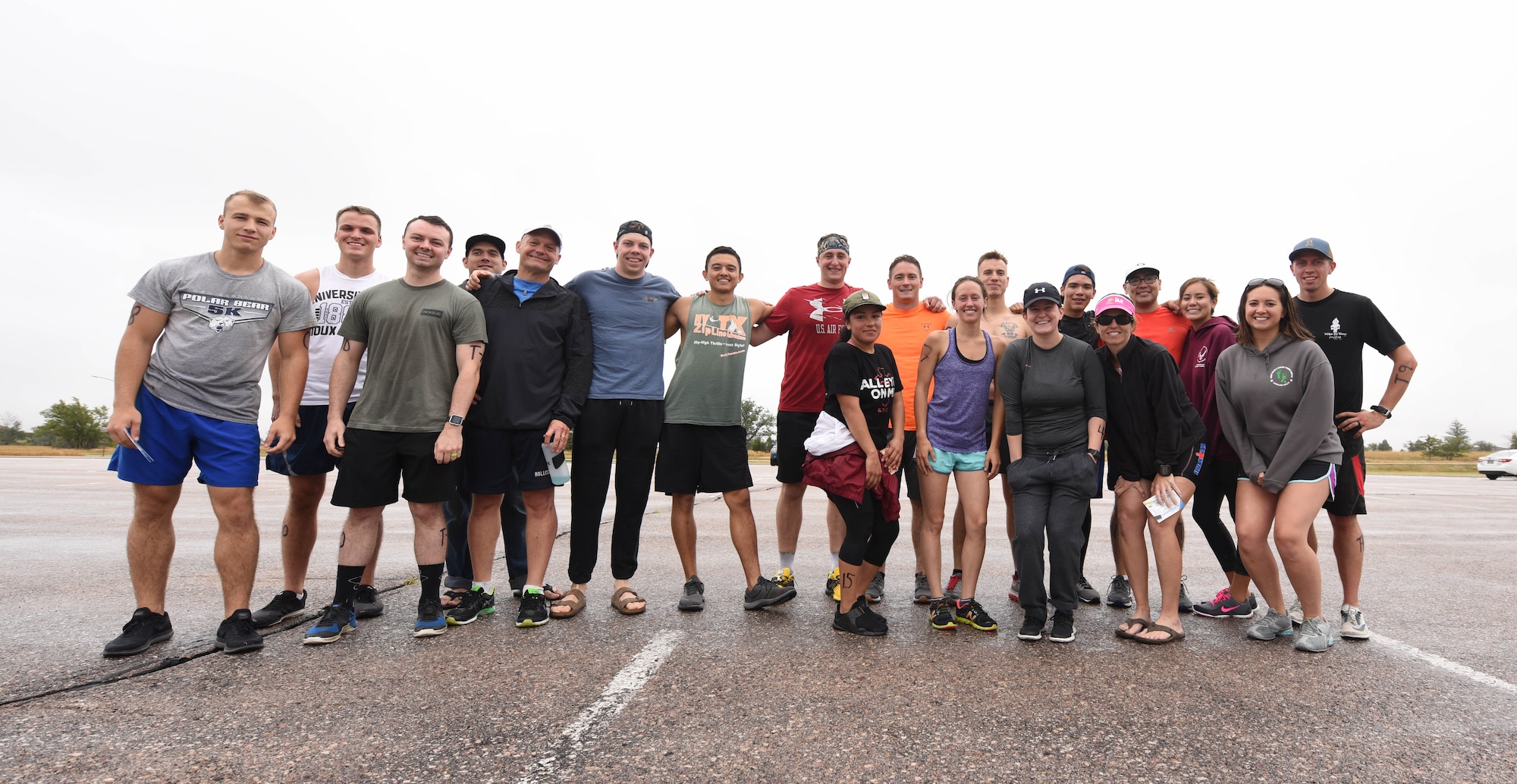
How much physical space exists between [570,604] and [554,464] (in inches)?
34.8

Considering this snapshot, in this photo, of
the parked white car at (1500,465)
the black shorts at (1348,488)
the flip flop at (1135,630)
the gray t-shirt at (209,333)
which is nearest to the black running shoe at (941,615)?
the flip flop at (1135,630)

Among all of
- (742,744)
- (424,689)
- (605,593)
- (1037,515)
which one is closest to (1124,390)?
(1037,515)

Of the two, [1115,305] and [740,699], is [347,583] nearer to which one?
[740,699]

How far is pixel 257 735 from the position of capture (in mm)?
2656

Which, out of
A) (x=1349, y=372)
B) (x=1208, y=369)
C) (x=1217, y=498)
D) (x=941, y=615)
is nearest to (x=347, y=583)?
(x=941, y=615)

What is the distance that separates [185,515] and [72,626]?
6.98m

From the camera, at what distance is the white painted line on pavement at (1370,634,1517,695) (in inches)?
133

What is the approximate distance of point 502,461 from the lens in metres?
4.54

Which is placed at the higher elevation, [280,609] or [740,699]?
[740,699]

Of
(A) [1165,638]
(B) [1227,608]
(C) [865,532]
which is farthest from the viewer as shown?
(B) [1227,608]

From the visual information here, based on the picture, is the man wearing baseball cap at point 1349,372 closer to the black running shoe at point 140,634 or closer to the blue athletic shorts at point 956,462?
the blue athletic shorts at point 956,462

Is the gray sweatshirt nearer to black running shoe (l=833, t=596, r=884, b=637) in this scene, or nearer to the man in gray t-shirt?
black running shoe (l=833, t=596, r=884, b=637)

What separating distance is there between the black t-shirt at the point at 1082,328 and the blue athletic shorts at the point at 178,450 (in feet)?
17.9

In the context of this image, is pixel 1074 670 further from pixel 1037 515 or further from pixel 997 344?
pixel 997 344
